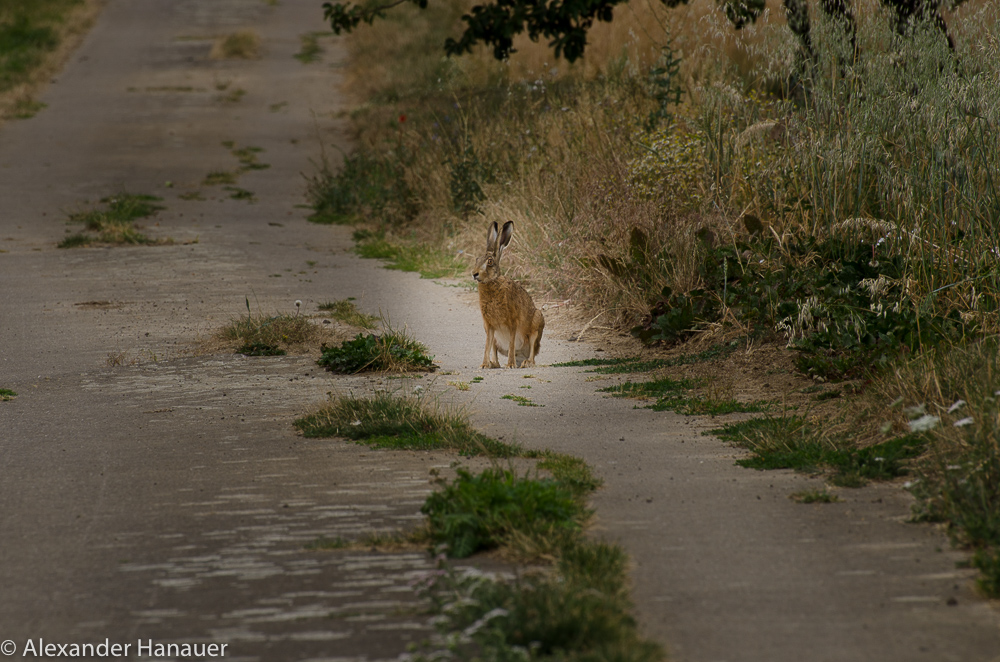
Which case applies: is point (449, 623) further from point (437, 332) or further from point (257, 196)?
point (257, 196)

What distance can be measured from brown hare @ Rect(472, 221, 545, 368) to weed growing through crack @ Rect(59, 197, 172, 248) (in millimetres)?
6160

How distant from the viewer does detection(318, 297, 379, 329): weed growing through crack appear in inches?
354

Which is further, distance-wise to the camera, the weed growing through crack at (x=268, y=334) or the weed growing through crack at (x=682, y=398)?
the weed growing through crack at (x=268, y=334)

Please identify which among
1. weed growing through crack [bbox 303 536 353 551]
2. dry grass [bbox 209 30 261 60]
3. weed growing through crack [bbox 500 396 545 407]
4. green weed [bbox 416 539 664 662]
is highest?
dry grass [bbox 209 30 261 60]

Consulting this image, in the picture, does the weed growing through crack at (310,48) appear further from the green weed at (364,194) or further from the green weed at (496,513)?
the green weed at (496,513)

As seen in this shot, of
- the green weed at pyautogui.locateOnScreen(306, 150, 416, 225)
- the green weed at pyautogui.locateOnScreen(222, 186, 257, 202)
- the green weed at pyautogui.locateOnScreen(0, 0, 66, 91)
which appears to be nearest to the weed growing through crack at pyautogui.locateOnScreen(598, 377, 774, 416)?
the green weed at pyautogui.locateOnScreen(306, 150, 416, 225)

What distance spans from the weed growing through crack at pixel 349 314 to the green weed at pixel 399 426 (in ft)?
8.92

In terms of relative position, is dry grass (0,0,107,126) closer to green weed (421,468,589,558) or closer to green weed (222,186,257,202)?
green weed (222,186,257,202)

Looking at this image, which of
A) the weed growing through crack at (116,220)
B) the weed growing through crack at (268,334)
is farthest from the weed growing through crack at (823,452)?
the weed growing through crack at (116,220)

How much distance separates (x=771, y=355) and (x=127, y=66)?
24094mm

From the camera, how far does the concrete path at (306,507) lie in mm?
3627

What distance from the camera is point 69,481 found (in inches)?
208

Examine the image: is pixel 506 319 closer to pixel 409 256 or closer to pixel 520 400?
pixel 520 400
